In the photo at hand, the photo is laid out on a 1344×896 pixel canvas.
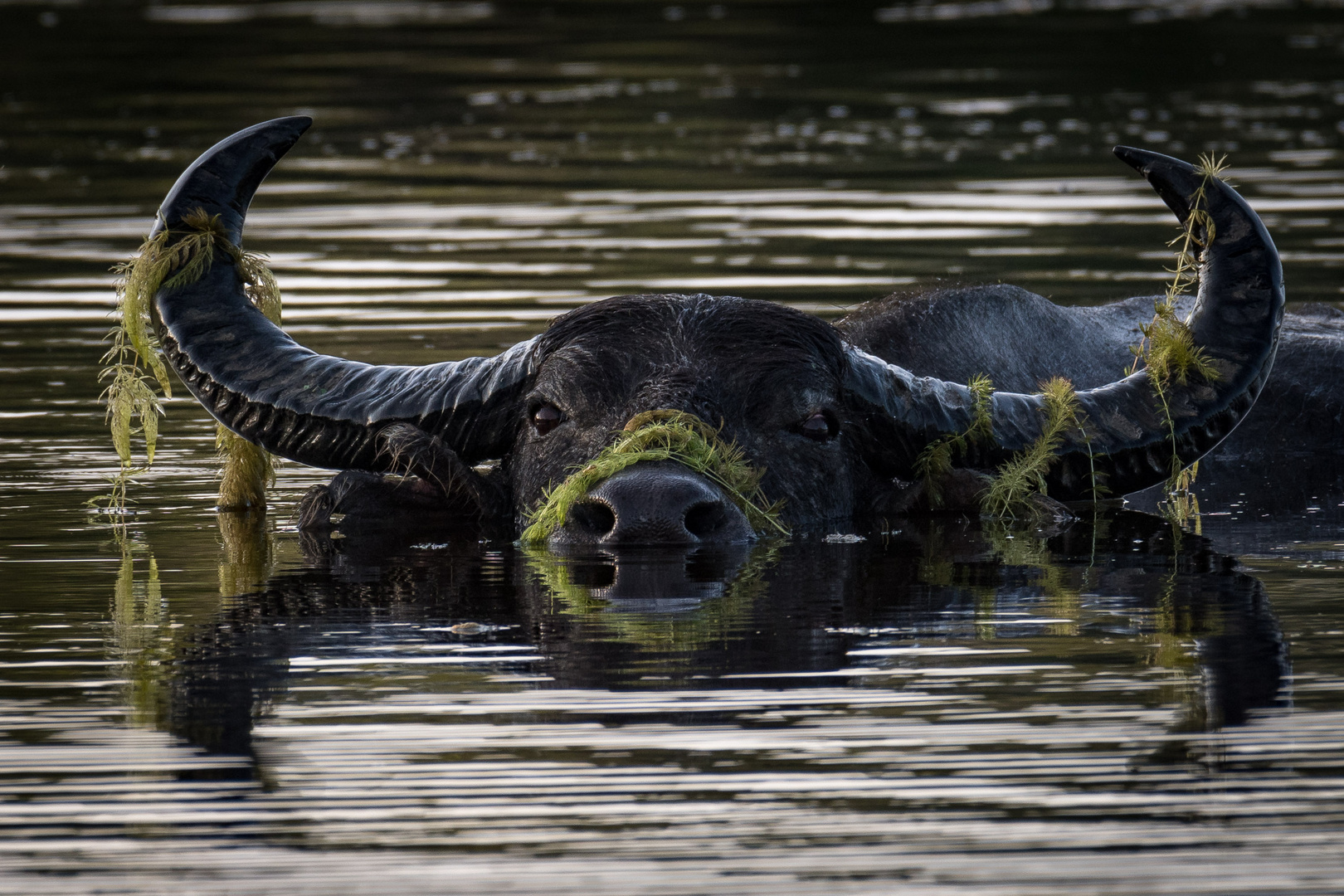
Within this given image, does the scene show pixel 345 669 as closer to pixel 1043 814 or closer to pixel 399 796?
pixel 399 796

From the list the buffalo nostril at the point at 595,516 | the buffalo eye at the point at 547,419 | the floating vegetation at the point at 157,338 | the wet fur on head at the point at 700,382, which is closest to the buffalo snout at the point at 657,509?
the buffalo nostril at the point at 595,516

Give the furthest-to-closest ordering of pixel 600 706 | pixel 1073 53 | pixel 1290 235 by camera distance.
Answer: pixel 1073 53 < pixel 1290 235 < pixel 600 706

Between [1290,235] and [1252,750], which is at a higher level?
[1290,235]

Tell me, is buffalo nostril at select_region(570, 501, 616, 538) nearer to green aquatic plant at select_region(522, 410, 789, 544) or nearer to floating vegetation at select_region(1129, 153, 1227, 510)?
green aquatic plant at select_region(522, 410, 789, 544)

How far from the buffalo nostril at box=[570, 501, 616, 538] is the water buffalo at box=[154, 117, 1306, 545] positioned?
0.04ft

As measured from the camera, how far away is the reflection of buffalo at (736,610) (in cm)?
602

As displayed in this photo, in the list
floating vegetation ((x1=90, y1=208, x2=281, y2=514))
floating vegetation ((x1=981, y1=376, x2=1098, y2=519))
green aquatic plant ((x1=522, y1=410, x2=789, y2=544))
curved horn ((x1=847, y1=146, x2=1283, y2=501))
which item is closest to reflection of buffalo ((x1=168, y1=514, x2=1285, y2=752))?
green aquatic plant ((x1=522, y1=410, x2=789, y2=544))

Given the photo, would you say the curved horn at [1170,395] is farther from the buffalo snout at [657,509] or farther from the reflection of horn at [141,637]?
the reflection of horn at [141,637]

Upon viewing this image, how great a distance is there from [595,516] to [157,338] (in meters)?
2.87

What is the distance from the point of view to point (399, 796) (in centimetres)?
495

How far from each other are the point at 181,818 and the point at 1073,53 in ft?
98.7

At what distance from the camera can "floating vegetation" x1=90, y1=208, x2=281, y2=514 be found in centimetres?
932

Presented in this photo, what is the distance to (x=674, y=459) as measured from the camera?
25.8 ft

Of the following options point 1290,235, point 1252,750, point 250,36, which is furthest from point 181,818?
point 250,36
